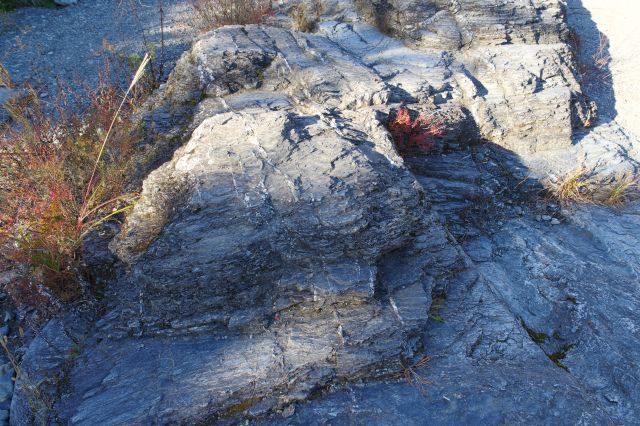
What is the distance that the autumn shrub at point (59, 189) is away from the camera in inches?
154

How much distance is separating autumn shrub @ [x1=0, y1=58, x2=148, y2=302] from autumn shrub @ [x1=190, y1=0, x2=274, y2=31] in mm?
3315

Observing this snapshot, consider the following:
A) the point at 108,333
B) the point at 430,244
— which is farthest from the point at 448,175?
the point at 108,333

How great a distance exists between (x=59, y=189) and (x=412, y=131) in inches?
149

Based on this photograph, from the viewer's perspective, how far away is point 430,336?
3.61 meters

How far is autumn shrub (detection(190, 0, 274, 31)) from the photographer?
7902mm

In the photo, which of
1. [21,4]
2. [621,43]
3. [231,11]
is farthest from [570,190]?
[21,4]

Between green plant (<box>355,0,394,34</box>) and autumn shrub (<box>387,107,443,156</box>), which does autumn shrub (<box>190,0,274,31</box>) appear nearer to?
green plant (<box>355,0,394,34</box>)

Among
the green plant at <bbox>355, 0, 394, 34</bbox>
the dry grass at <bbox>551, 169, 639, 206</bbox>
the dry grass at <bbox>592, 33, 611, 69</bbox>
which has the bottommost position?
the dry grass at <bbox>551, 169, 639, 206</bbox>

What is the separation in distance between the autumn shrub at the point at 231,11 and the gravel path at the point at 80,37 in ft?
2.12

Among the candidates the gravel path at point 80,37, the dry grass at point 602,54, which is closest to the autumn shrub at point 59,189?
the gravel path at point 80,37

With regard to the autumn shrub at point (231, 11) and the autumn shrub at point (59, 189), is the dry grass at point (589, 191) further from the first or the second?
the autumn shrub at point (231, 11)

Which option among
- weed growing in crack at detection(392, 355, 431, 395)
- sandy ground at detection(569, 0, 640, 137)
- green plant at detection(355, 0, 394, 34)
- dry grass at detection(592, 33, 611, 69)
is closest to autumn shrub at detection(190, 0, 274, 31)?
green plant at detection(355, 0, 394, 34)

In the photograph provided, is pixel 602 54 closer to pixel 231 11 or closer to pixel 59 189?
pixel 231 11

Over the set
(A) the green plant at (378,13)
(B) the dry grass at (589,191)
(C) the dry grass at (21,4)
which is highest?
(A) the green plant at (378,13)
